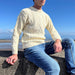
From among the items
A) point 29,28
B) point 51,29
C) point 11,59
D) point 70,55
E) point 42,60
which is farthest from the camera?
point 51,29

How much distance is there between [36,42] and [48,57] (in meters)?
0.41

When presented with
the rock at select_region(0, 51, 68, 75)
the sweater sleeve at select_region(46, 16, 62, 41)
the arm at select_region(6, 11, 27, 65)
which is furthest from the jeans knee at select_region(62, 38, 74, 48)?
the arm at select_region(6, 11, 27, 65)

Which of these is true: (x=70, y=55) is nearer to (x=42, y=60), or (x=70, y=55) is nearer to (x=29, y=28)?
(x=42, y=60)

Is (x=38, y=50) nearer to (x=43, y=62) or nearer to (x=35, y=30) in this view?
(x=43, y=62)

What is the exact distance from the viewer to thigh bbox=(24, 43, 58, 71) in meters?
1.91

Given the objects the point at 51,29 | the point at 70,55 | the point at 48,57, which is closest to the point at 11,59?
the point at 48,57

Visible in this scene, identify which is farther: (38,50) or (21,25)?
(21,25)

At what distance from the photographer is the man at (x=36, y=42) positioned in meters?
2.06

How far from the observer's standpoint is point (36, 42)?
2.27 m

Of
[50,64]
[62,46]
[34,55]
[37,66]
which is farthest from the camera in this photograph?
[62,46]

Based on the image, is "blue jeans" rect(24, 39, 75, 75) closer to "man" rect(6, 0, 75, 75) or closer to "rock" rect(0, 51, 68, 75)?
"man" rect(6, 0, 75, 75)

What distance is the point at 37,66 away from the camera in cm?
223

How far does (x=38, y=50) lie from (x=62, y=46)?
21.4 inches

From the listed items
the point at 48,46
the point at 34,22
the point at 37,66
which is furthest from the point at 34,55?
the point at 34,22
